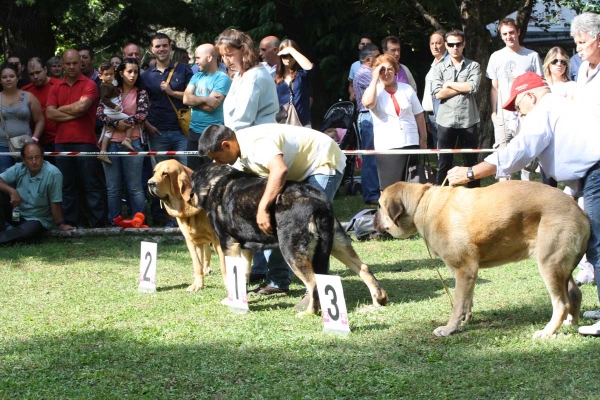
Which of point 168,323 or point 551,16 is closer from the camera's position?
point 168,323

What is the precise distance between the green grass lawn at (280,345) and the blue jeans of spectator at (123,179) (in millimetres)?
2898

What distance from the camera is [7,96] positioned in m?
10.9

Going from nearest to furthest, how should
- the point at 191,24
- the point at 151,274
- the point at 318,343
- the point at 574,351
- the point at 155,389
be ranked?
the point at 155,389 < the point at 574,351 < the point at 318,343 < the point at 151,274 < the point at 191,24

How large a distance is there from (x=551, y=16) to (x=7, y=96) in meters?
14.9

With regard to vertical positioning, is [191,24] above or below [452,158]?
above

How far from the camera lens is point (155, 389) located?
15.3 ft

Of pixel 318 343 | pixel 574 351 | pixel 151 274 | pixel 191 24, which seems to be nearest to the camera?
pixel 574 351

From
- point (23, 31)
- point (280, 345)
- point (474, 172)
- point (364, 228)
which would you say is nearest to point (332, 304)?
point (280, 345)

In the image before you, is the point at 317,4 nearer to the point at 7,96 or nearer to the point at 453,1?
the point at 453,1

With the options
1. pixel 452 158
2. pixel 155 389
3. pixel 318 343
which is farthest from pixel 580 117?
pixel 452 158

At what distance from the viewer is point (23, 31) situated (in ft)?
51.2

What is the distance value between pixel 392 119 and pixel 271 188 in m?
4.37

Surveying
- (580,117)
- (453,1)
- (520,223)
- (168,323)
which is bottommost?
(168,323)

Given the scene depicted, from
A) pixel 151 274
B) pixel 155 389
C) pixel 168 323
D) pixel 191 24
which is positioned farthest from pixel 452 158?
pixel 191 24
